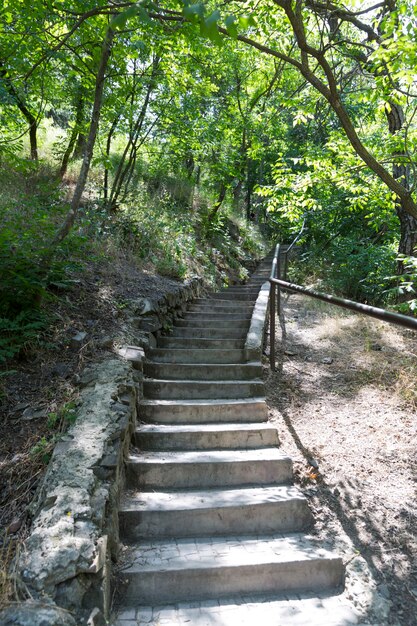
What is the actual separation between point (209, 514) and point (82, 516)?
3.45 ft

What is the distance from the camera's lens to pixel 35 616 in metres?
1.76

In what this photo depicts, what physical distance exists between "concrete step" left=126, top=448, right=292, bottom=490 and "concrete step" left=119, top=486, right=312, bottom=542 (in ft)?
0.40

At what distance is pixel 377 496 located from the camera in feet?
10.5

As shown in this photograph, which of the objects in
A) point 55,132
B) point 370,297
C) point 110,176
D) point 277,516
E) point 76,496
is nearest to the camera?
point 76,496

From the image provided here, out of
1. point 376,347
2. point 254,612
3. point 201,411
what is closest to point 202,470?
point 201,411

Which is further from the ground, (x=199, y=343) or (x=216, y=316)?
(x=216, y=316)

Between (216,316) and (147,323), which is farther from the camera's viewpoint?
(216,316)

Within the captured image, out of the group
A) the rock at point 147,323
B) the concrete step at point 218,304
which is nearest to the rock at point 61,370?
the rock at point 147,323

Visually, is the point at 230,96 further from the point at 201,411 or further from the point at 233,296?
the point at 201,411

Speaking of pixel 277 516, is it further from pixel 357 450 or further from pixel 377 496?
pixel 357 450

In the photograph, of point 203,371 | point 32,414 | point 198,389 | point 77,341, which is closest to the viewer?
point 32,414

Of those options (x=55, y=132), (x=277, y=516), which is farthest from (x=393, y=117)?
(x=55, y=132)

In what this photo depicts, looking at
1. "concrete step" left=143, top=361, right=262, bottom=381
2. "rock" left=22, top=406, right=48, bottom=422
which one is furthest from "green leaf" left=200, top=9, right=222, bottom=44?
"concrete step" left=143, top=361, right=262, bottom=381

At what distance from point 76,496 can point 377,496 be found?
2290 millimetres
